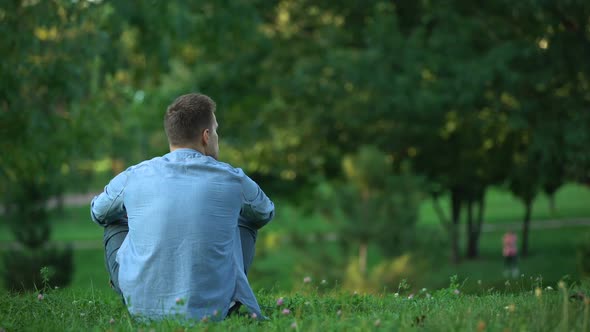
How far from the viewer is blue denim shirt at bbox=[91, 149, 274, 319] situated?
3.86m

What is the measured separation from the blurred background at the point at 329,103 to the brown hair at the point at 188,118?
2021 millimetres

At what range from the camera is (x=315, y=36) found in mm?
17828

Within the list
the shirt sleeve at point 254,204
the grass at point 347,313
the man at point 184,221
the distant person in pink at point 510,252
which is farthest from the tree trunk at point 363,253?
the man at point 184,221

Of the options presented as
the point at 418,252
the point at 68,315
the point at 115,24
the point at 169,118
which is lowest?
the point at 418,252

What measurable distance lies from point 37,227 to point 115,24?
10.5 m

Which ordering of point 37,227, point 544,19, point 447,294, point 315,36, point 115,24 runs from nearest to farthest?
point 447,294 < point 115,24 < point 544,19 < point 315,36 < point 37,227

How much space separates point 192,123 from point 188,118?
0.03 meters

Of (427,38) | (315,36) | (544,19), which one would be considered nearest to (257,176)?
(315,36)

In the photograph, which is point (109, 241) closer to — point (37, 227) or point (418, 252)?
point (418, 252)

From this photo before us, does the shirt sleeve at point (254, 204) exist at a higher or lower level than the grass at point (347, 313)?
higher

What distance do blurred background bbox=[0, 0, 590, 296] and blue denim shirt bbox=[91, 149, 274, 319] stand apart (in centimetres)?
187

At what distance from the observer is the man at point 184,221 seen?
12.7ft

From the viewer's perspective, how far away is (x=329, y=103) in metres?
17.5

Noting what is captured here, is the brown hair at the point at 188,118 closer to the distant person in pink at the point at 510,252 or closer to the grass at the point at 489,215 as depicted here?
the distant person in pink at the point at 510,252
